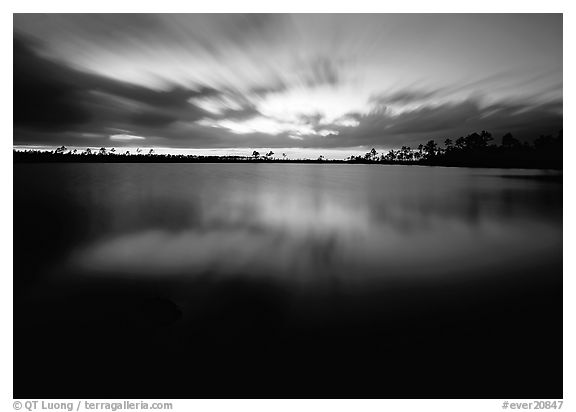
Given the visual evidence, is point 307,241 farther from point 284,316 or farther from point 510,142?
point 510,142

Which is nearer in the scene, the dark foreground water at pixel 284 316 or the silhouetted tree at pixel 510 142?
the dark foreground water at pixel 284 316

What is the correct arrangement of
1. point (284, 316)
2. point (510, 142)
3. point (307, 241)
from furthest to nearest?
point (510, 142) → point (307, 241) → point (284, 316)

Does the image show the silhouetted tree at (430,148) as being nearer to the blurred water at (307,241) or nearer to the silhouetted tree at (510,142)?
the silhouetted tree at (510,142)

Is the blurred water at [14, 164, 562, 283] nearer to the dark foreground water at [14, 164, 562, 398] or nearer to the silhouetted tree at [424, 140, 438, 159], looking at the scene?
the dark foreground water at [14, 164, 562, 398]

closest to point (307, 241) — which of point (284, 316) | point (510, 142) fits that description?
point (284, 316)

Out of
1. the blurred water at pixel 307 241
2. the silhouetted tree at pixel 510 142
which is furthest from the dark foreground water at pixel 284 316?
the silhouetted tree at pixel 510 142

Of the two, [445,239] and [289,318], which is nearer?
[289,318]

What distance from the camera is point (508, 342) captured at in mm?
3705

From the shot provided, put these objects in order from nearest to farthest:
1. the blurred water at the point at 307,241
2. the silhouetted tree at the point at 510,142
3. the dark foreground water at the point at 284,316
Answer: the dark foreground water at the point at 284,316 → the blurred water at the point at 307,241 → the silhouetted tree at the point at 510,142
